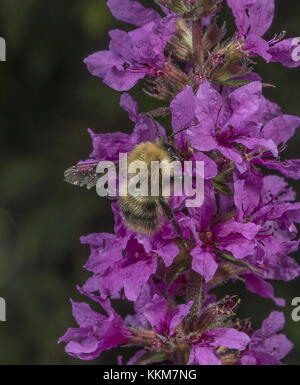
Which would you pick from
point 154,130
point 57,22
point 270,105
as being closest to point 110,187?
point 154,130

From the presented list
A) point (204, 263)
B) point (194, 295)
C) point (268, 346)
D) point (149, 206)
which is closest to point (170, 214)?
point (149, 206)

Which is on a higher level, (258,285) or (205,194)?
(205,194)

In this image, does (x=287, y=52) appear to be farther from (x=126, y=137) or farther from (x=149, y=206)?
(x=149, y=206)

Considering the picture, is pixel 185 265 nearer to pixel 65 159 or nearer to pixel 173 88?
pixel 173 88

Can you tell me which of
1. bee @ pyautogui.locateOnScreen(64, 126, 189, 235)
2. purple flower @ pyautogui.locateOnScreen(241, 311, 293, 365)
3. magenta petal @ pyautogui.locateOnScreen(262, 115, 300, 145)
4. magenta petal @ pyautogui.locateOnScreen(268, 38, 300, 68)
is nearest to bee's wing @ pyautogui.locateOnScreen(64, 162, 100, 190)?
bee @ pyautogui.locateOnScreen(64, 126, 189, 235)

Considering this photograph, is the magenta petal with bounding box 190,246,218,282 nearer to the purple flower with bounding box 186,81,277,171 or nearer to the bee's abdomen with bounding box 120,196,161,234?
the bee's abdomen with bounding box 120,196,161,234
